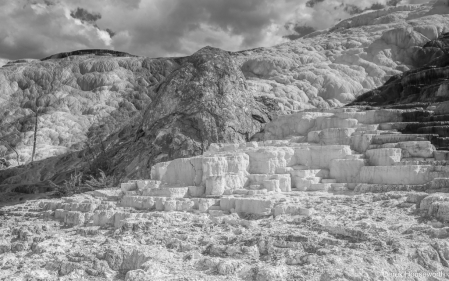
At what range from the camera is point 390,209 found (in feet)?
30.7

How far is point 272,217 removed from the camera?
9.70m

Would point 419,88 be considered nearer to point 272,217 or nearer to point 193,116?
point 193,116

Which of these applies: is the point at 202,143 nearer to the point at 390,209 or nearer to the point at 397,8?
the point at 390,209

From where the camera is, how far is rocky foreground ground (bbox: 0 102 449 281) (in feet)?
23.8

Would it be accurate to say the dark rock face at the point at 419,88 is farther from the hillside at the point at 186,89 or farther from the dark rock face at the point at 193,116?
the dark rock face at the point at 193,116

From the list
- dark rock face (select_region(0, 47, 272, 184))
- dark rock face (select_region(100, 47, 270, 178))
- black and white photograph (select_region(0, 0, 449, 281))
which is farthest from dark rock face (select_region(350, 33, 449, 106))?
dark rock face (select_region(100, 47, 270, 178))

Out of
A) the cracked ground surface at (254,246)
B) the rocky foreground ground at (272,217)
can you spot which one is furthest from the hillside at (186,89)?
the cracked ground surface at (254,246)

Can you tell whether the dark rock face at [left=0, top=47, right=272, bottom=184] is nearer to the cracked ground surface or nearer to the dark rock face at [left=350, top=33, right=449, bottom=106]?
the dark rock face at [left=350, top=33, right=449, bottom=106]

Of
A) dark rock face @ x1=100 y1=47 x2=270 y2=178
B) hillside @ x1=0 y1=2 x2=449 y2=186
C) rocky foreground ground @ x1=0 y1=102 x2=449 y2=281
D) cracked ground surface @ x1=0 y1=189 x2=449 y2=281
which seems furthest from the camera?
hillside @ x1=0 y1=2 x2=449 y2=186

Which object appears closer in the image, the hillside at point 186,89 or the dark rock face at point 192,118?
the dark rock face at point 192,118

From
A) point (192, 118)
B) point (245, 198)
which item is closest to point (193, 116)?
point (192, 118)

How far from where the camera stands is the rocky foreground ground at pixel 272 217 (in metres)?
7.25

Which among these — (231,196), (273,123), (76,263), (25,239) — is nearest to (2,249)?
(25,239)

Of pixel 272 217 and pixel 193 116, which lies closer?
pixel 272 217
